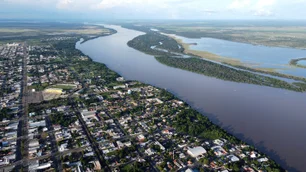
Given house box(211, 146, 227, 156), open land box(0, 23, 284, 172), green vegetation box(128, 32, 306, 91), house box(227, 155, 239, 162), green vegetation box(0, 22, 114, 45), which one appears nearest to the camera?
open land box(0, 23, 284, 172)

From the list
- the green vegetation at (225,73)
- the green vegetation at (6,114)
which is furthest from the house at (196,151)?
the green vegetation at (225,73)

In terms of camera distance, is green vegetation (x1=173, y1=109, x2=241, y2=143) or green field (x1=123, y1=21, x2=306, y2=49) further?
green field (x1=123, y1=21, x2=306, y2=49)

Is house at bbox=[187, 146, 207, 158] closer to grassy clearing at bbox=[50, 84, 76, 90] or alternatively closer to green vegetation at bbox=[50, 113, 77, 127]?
green vegetation at bbox=[50, 113, 77, 127]

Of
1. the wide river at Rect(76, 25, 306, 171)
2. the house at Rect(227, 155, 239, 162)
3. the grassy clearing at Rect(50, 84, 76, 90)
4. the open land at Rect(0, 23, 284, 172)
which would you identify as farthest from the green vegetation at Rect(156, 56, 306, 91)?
the house at Rect(227, 155, 239, 162)

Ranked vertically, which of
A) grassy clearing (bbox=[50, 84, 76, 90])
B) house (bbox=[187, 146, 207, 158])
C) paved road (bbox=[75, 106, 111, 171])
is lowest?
paved road (bbox=[75, 106, 111, 171])

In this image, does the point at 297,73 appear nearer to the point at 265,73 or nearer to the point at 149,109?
the point at 265,73

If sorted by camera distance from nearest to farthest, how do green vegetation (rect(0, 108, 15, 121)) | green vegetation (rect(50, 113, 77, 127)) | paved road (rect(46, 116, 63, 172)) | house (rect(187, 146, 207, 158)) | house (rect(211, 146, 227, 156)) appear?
1. paved road (rect(46, 116, 63, 172))
2. house (rect(187, 146, 207, 158))
3. house (rect(211, 146, 227, 156))
4. green vegetation (rect(50, 113, 77, 127))
5. green vegetation (rect(0, 108, 15, 121))
